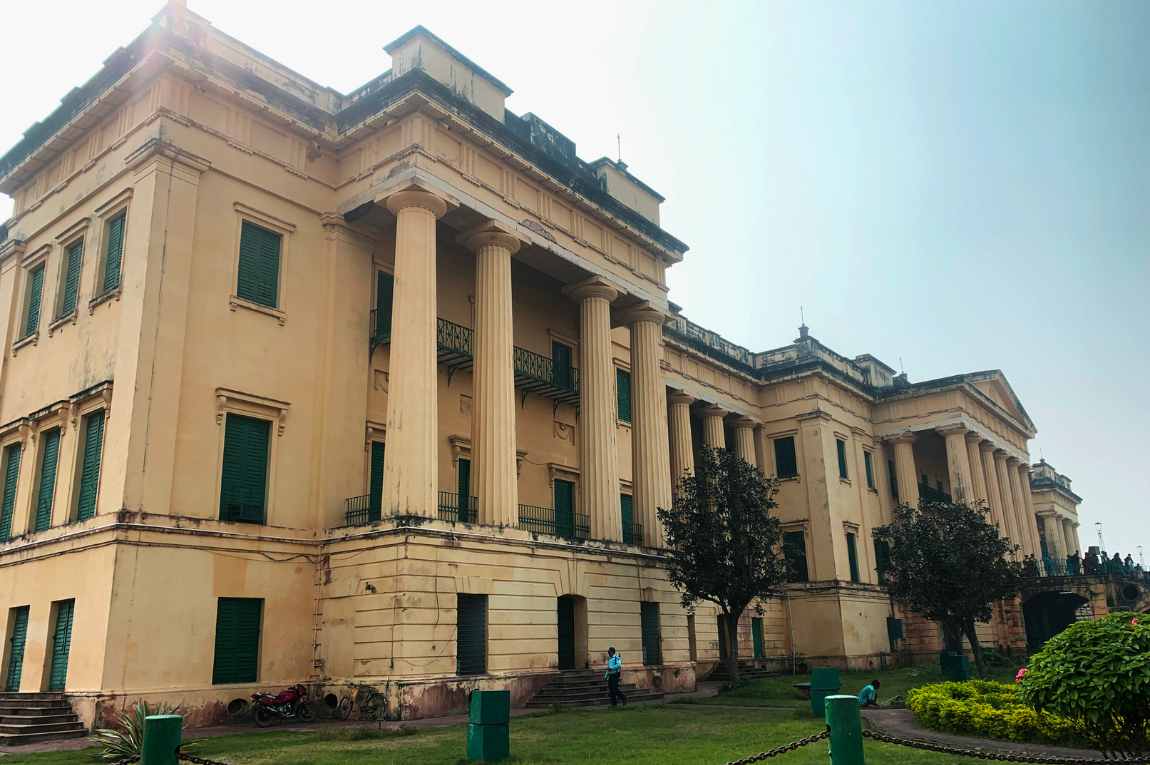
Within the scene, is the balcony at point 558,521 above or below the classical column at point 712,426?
below

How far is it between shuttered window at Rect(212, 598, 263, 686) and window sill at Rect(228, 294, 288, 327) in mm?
6415

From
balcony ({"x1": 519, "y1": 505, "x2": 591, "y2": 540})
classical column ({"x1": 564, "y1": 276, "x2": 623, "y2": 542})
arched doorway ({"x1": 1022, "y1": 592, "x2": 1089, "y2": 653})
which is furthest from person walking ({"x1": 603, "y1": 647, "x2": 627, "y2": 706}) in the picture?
arched doorway ({"x1": 1022, "y1": 592, "x2": 1089, "y2": 653})

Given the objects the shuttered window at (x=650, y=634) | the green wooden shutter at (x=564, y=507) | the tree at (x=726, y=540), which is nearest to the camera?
the tree at (x=726, y=540)

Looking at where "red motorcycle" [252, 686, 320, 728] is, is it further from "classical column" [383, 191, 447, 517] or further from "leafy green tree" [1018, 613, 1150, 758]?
"leafy green tree" [1018, 613, 1150, 758]

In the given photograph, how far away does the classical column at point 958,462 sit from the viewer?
4013 centimetres

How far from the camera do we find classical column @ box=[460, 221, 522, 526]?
2120cm

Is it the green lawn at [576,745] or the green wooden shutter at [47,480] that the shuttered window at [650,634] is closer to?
the green lawn at [576,745]

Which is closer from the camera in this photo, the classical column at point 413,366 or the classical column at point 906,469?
the classical column at point 413,366

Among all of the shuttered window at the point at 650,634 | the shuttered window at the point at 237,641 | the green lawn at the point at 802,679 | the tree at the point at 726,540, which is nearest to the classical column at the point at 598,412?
the tree at the point at 726,540

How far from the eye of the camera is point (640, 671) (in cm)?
2358

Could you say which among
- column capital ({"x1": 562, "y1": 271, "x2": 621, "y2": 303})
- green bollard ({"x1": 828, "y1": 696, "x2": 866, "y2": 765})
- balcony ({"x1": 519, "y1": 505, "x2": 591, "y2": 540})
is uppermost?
column capital ({"x1": 562, "y1": 271, "x2": 621, "y2": 303})

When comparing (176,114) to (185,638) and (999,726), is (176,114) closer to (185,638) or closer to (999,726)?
(185,638)

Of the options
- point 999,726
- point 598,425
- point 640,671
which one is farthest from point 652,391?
point 999,726

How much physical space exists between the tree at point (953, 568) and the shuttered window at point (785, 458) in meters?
9.82
